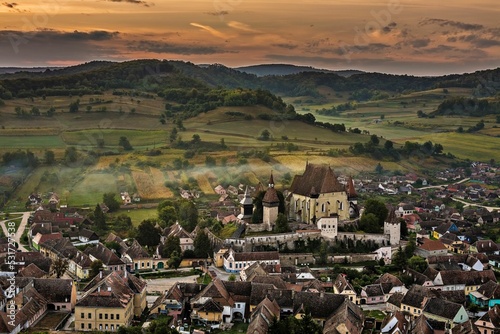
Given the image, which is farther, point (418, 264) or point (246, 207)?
point (246, 207)

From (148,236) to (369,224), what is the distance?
16.1m

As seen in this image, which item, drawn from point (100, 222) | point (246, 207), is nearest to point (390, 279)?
point (246, 207)

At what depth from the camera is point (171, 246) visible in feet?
166

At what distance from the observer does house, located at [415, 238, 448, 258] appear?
2048 inches

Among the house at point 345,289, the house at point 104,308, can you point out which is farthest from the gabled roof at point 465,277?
the house at point 104,308

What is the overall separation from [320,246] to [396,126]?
8667 cm

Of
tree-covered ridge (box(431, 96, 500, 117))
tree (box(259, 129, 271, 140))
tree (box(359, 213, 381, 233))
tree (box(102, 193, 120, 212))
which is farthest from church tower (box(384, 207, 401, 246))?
tree-covered ridge (box(431, 96, 500, 117))

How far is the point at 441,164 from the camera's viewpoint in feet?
341

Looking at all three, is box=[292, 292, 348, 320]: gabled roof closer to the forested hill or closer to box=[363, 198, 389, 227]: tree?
box=[363, 198, 389, 227]: tree

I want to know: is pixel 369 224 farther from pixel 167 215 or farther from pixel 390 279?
pixel 167 215

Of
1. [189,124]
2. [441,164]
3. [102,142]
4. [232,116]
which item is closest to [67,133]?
[102,142]

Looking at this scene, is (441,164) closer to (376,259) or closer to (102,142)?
(102,142)

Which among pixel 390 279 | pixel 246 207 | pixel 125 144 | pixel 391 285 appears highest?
pixel 246 207

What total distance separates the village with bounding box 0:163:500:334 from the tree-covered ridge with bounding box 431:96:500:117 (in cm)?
7391
